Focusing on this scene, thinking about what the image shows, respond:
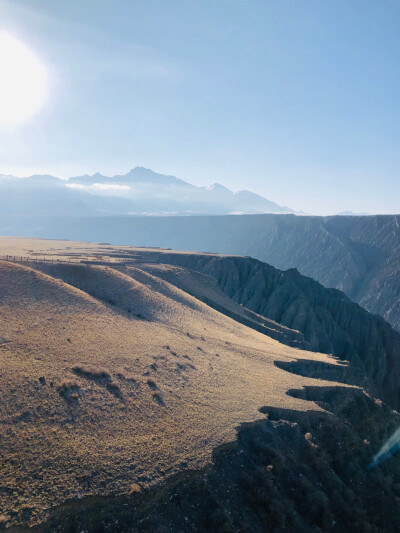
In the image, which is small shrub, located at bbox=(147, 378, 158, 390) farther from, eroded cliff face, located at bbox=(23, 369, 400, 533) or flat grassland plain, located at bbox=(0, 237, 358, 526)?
eroded cliff face, located at bbox=(23, 369, 400, 533)

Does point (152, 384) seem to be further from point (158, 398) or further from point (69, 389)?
point (69, 389)

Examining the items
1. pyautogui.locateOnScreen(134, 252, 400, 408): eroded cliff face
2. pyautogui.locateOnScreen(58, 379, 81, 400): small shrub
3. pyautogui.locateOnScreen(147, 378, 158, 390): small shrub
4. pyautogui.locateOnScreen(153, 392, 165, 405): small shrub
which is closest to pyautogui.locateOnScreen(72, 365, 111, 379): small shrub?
pyautogui.locateOnScreen(58, 379, 81, 400): small shrub

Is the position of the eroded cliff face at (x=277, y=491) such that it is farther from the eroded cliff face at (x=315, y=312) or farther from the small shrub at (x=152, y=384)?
the eroded cliff face at (x=315, y=312)

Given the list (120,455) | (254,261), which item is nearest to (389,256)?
(254,261)

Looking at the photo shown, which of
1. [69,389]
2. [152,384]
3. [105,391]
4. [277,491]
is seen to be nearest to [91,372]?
[105,391]

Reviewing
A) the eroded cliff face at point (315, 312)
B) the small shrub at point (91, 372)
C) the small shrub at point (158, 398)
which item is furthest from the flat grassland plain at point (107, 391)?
the eroded cliff face at point (315, 312)
